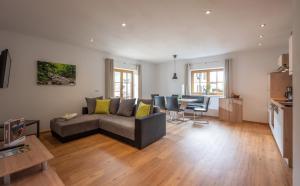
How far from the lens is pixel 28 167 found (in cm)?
150

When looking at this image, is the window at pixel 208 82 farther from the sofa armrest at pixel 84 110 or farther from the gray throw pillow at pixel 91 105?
the sofa armrest at pixel 84 110

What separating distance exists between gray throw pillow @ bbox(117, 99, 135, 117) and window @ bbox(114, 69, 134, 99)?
2.05 meters

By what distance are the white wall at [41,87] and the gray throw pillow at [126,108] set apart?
1512 mm

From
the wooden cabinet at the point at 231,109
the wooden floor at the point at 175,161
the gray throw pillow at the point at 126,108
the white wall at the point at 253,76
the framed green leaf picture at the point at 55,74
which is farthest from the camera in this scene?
the wooden cabinet at the point at 231,109

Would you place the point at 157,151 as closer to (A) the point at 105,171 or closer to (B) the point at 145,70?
(A) the point at 105,171

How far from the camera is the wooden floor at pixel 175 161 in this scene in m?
1.94

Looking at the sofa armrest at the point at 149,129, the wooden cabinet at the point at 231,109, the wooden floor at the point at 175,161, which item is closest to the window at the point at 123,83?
the wooden floor at the point at 175,161

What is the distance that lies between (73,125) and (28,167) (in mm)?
1838

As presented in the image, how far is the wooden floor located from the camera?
1.94 meters

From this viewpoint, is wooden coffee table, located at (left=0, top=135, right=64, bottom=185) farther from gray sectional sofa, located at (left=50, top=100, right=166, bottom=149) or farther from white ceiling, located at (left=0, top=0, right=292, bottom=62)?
white ceiling, located at (left=0, top=0, right=292, bottom=62)

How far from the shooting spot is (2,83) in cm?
292

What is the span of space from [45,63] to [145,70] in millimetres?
4173

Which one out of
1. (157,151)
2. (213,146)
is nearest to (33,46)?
(157,151)

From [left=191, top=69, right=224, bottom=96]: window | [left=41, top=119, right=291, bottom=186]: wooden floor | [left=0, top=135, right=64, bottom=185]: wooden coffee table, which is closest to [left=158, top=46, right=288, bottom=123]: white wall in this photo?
[left=191, top=69, right=224, bottom=96]: window
